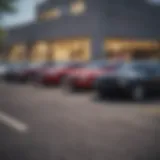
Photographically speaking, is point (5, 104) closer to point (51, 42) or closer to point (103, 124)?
point (103, 124)

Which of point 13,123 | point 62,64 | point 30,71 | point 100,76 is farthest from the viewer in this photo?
point 30,71

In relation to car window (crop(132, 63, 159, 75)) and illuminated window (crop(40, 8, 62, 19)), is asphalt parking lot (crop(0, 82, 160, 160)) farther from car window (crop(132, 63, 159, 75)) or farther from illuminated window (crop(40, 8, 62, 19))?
illuminated window (crop(40, 8, 62, 19))

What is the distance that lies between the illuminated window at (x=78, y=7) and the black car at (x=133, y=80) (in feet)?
74.8

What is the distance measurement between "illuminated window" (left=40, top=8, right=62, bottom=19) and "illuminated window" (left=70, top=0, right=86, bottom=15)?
151 centimetres

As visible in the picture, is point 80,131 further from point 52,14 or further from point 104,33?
point 52,14

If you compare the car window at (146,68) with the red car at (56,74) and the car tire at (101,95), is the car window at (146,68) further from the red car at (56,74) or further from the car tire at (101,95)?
the red car at (56,74)

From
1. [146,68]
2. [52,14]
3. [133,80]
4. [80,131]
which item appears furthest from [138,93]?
[52,14]

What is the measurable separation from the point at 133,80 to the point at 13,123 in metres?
4.98

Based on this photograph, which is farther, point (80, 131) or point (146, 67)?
point (146, 67)

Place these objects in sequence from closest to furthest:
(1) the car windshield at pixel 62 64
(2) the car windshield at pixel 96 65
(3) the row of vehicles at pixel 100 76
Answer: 1. (3) the row of vehicles at pixel 100 76
2. (2) the car windshield at pixel 96 65
3. (1) the car windshield at pixel 62 64

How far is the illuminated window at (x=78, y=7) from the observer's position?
34750 millimetres

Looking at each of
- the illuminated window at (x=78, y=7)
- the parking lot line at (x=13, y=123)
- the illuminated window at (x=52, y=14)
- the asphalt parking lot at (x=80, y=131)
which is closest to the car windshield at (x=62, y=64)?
the asphalt parking lot at (x=80, y=131)

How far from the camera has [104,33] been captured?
31.3 m

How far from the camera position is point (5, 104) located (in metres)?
11.0
